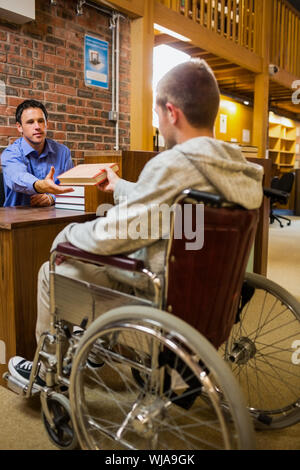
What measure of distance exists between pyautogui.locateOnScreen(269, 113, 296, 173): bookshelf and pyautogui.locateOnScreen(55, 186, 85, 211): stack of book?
8.92 metres

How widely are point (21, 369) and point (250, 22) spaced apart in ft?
19.2

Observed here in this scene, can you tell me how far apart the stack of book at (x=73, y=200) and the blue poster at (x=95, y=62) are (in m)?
2.17

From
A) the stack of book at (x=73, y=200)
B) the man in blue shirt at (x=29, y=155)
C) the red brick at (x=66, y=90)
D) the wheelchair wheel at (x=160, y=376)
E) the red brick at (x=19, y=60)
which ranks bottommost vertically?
the wheelchair wheel at (x=160, y=376)

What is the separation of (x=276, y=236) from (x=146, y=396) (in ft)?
18.2

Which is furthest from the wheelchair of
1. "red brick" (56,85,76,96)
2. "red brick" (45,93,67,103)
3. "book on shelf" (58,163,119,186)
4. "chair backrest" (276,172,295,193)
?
"chair backrest" (276,172,295,193)

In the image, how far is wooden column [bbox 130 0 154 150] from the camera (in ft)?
13.0

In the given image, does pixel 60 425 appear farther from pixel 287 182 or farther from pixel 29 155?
pixel 287 182

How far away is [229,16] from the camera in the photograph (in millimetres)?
5316

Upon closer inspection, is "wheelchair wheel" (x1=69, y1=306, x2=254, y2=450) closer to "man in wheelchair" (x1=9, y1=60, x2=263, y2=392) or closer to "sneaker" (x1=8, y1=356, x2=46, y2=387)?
"man in wheelchair" (x1=9, y1=60, x2=263, y2=392)

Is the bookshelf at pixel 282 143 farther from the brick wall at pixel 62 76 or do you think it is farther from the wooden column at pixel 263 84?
the brick wall at pixel 62 76

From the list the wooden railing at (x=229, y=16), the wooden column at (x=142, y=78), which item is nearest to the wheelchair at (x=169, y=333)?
the wooden column at (x=142, y=78)

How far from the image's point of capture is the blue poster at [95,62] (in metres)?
3.86

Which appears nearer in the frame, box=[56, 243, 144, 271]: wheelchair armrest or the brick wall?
box=[56, 243, 144, 271]: wheelchair armrest

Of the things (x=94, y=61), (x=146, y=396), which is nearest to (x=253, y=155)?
(x=94, y=61)
